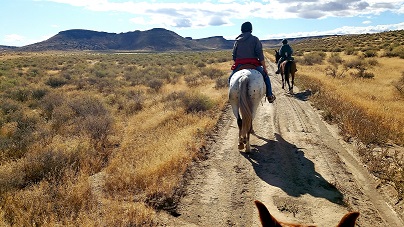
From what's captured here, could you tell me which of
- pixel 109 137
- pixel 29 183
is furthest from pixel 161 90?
pixel 29 183

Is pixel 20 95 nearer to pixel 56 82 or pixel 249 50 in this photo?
pixel 56 82

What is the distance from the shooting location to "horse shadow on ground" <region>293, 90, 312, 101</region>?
1400 cm

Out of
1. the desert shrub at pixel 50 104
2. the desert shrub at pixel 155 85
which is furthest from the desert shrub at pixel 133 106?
the desert shrub at pixel 155 85

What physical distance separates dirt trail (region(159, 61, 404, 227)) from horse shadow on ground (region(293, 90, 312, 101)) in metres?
5.03

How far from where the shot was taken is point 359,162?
6.83 meters

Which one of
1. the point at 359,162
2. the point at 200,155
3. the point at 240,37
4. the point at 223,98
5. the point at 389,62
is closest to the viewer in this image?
the point at 359,162

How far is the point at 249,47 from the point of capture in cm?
Result: 788

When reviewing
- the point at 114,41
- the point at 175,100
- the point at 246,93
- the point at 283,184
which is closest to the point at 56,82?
the point at 175,100

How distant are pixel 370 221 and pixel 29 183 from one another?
640 cm

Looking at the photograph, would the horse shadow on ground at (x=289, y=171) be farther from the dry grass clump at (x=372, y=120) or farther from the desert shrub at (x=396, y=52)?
the desert shrub at (x=396, y=52)

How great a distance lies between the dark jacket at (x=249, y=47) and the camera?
782 cm

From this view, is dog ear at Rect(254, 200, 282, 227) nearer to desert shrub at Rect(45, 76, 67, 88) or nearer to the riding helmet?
the riding helmet

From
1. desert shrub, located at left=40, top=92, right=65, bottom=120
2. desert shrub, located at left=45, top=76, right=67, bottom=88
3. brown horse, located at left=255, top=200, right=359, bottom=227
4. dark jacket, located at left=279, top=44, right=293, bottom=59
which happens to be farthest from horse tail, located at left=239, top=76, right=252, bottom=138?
desert shrub, located at left=45, top=76, right=67, bottom=88

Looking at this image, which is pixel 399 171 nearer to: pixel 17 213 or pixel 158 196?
pixel 158 196
